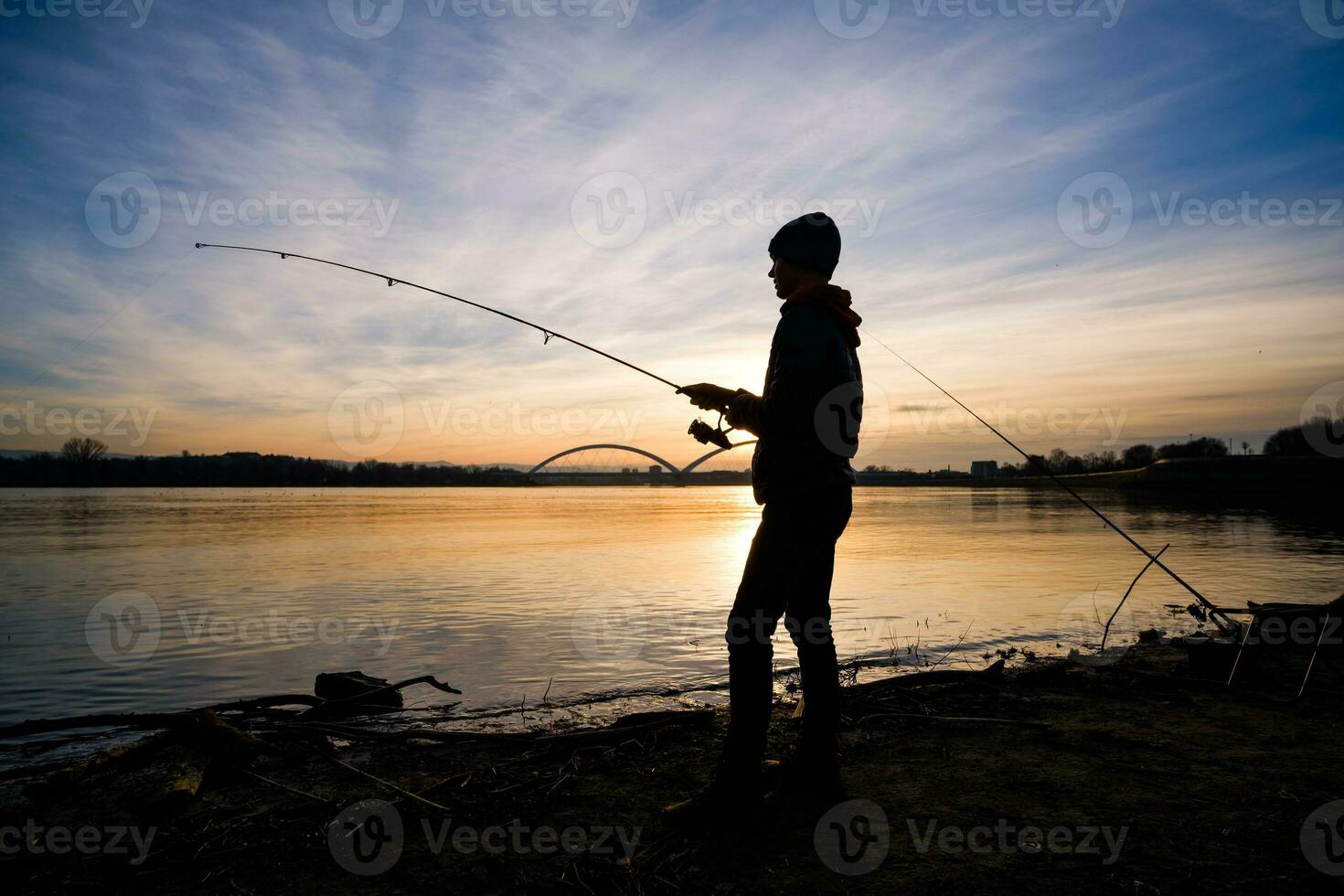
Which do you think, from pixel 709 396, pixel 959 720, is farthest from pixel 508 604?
pixel 709 396

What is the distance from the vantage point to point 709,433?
4.01 m

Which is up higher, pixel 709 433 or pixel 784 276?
pixel 784 276

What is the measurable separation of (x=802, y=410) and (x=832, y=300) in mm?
632

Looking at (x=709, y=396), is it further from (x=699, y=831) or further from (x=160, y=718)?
(x=160, y=718)

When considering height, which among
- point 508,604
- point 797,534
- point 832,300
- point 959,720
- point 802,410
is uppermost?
point 832,300

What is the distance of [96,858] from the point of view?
10.0 ft

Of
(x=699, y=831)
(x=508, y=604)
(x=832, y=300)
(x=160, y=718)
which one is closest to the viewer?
(x=699, y=831)

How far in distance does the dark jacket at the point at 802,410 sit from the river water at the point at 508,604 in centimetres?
448

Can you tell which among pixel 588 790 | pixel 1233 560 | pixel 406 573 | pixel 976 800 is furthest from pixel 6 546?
pixel 1233 560

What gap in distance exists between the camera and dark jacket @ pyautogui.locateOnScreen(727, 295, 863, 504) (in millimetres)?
3438

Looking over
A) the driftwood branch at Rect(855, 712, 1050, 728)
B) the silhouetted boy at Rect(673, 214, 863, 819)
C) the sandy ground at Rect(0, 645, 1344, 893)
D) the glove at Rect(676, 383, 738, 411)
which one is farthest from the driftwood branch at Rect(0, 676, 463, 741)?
the driftwood branch at Rect(855, 712, 1050, 728)

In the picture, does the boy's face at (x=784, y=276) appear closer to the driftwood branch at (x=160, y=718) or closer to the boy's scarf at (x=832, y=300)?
the boy's scarf at (x=832, y=300)

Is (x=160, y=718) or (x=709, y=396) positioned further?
(x=160, y=718)

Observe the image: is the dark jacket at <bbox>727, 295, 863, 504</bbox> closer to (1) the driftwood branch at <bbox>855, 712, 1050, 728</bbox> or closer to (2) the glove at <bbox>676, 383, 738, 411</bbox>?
(2) the glove at <bbox>676, 383, 738, 411</bbox>
